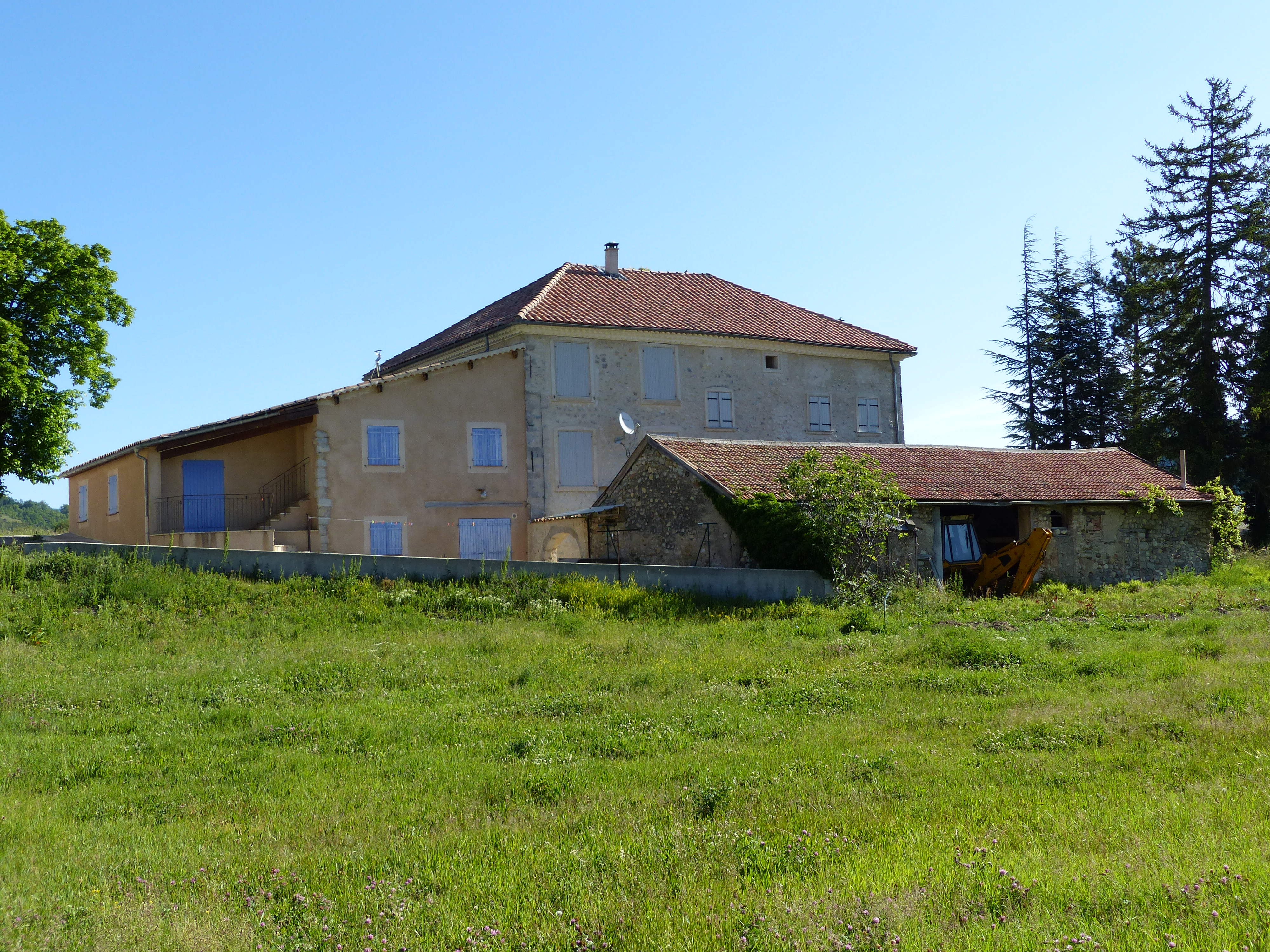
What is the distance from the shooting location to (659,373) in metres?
31.8

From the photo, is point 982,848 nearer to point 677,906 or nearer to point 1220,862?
point 1220,862

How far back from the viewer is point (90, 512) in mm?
29203

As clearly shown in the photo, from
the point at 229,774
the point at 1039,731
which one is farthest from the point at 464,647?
the point at 1039,731

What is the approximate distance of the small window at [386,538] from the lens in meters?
25.8

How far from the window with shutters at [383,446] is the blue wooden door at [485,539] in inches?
102

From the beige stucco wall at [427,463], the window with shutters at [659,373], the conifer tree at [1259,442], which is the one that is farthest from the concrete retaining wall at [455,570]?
the conifer tree at [1259,442]

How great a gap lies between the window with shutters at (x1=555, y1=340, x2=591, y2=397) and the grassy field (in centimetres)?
1553

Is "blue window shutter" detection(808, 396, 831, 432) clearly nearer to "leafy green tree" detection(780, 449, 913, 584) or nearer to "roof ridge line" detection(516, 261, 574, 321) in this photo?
"roof ridge line" detection(516, 261, 574, 321)

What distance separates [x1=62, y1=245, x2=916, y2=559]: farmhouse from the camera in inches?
982

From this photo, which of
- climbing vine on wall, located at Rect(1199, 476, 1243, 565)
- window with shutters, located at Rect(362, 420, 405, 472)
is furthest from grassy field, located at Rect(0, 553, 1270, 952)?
climbing vine on wall, located at Rect(1199, 476, 1243, 565)

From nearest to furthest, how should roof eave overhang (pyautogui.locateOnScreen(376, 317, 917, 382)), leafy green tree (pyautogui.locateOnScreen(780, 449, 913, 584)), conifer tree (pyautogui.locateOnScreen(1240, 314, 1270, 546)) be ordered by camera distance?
leafy green tree (pyautogui.locateOnScreen(780, 449, 913, 584)) < roof eave overhang (pyautogui.locateOnScreen(376, 317, 917, 382)) < conifer tree (pyautogui.locateOnScreen(1240, 314, 1270, 546))

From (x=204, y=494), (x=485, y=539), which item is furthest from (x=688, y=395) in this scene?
(x=204, y=494)

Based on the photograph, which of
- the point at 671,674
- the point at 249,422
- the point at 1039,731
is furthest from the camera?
the point at 249,422

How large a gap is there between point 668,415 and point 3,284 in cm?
1946
